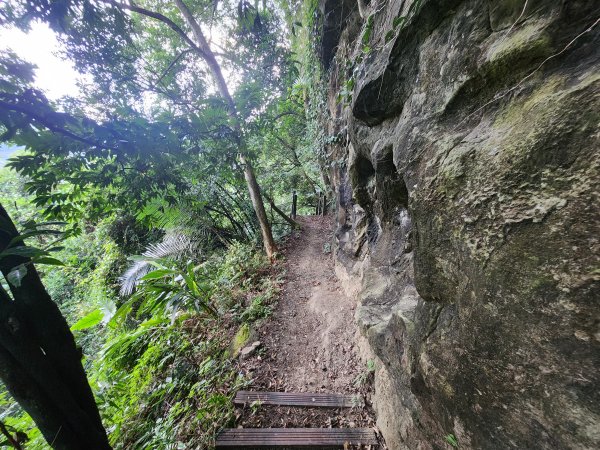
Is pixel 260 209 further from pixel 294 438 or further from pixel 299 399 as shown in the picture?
pixel 294 438

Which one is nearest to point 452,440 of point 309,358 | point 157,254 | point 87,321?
point 309,358

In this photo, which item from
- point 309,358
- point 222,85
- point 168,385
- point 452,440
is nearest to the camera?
point 452,440

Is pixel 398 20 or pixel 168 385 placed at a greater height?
pixel 398 20

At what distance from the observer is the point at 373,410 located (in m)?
2.74

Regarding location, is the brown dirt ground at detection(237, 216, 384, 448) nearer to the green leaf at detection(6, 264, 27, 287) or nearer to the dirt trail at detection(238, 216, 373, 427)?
the dirt trail at detection(238, 216, 373, 427)

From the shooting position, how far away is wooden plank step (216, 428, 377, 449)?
93.1 inches

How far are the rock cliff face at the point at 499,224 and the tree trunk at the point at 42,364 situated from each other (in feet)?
7.34

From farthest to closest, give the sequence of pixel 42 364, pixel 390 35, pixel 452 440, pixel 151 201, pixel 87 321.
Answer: pixel 87 321, pixel 151 201, pixel 390 35, pixel 452 440, pixel 42 364

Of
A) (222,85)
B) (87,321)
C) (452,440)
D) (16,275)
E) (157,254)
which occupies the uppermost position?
(222,85)

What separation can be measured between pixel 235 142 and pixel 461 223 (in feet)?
8.71

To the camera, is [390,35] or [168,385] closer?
[390,35]

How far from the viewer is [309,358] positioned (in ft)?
11.9

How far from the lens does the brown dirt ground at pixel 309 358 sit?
2.72 metres

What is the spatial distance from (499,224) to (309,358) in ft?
11.0
